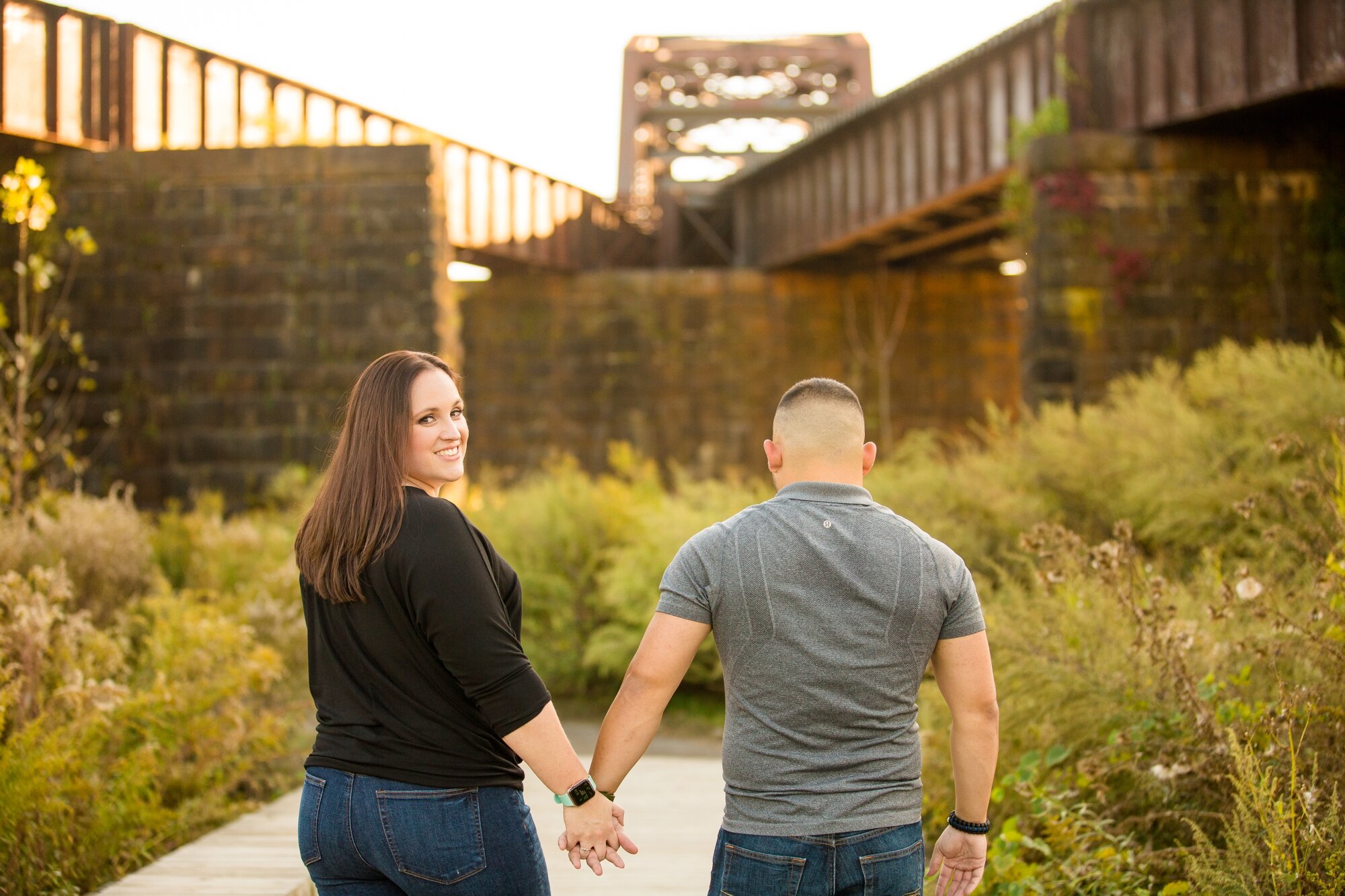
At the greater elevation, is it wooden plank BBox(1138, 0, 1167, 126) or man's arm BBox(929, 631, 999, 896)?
wooden plank BBox(1138, 0, 1167, 126)

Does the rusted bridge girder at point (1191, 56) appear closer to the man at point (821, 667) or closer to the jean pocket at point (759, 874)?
the man at point (821, 667)

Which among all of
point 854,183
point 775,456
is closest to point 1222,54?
point 854,183

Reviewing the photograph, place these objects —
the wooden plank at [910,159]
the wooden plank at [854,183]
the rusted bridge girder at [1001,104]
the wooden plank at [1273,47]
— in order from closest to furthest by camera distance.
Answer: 1. the wooden plank at [1273,47]
2. the rusted bridge girder at [1001,104]
3. the wooden plank at [910,159]
4. the wooden plank at [854,183]

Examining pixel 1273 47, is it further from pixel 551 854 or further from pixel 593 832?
pixel 593 832

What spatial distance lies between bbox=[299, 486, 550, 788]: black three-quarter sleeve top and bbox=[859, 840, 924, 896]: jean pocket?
31.0 inches

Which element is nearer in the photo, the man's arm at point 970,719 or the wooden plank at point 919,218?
the man's arm at point 970,719

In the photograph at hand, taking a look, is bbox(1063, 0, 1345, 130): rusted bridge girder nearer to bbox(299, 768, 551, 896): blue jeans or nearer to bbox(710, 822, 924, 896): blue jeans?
bbox(710, 822, 924, 896): blue jeans

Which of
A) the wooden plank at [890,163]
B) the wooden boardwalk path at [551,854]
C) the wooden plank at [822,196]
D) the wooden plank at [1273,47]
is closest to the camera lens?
the wooden boardwalk path at [551,854]

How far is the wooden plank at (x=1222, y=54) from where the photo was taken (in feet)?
40.9

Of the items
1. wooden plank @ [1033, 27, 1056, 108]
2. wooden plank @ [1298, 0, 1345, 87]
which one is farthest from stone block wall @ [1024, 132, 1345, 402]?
wooden plank @ [1298, 0, 1345, 87]

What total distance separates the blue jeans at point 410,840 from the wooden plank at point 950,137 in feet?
50.7

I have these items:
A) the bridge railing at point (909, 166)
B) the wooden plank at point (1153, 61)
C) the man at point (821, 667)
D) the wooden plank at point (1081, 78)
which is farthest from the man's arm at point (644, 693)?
the bridge railing at point (909, 166)

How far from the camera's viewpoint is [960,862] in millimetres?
2996

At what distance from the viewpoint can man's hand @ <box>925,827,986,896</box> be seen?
297 centimetres
